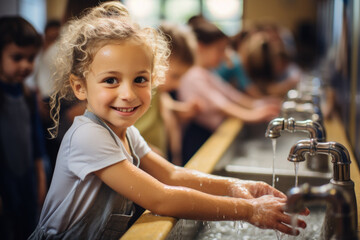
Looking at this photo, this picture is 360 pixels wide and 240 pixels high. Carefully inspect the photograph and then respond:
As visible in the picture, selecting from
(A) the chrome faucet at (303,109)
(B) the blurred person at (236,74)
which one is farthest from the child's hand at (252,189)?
(B) the blurred person at (236,74)

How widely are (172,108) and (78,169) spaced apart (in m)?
1.71

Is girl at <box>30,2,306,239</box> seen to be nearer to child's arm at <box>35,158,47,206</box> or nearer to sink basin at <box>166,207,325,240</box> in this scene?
sink basin at <box>166,207,325,240</box>

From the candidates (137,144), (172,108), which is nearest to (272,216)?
(137,144)

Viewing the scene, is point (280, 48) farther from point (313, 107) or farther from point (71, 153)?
A: point (71, 153)

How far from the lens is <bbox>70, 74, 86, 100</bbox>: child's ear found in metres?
0.92

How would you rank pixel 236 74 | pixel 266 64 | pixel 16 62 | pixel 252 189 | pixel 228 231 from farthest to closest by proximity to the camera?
pixel 266 64 < pixel 236 74 < pixel 16 62 < pixel 228 231 < pixel 252 189

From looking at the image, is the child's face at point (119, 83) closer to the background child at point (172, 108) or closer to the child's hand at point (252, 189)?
the child's hand at point (252, 189)

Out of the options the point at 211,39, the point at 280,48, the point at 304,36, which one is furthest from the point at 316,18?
the point at 211,39

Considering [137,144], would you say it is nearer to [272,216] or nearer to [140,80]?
[140,80]

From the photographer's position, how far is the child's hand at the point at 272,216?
2.78 ft

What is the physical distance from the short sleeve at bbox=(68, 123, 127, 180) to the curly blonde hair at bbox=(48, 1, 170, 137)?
4.2 inches

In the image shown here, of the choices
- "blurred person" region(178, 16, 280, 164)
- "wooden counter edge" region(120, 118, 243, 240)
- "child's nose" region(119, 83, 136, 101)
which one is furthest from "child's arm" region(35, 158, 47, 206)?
"child's nose" region(119, 83, 136, 101)

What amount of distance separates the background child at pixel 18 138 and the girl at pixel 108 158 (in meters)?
0.52

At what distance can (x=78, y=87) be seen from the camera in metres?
0.93
